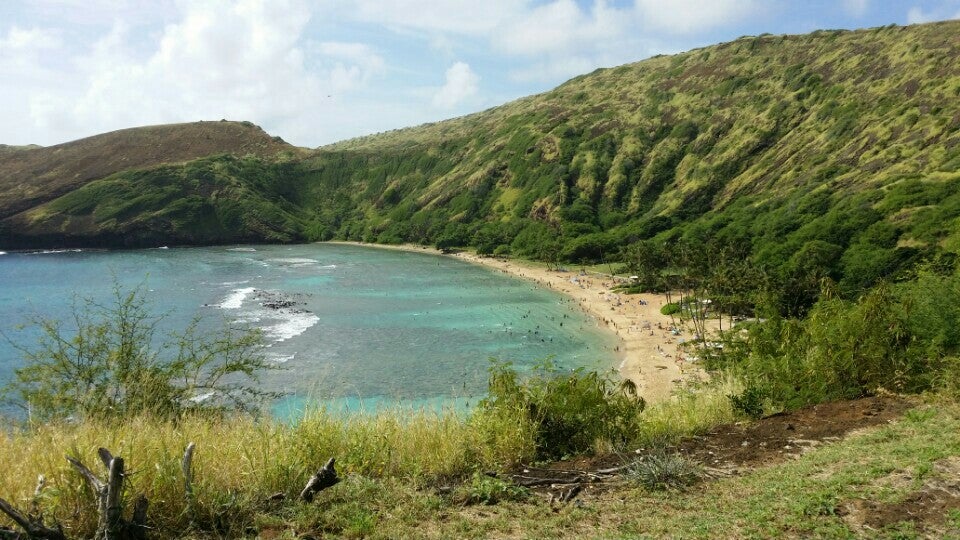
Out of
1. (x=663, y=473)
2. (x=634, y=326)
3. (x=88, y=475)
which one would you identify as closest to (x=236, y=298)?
(x=634, y=326)

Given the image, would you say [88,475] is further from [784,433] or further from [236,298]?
[236,298]

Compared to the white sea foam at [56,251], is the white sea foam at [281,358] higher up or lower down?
lower down

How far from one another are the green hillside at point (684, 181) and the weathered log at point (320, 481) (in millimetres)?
68747

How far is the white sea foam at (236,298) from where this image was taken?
72.5 m

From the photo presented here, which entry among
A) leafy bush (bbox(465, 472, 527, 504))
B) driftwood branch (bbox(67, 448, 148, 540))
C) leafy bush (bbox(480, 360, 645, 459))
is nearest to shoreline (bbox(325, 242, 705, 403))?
leafy bush (bbox(480, 360, 645, 459))

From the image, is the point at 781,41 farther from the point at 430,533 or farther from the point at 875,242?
the point at 430,533

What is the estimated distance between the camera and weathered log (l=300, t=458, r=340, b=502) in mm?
6941

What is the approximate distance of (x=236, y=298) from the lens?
78.3 m

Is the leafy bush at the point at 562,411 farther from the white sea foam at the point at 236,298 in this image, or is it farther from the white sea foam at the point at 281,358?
the white sea foam at the point at 236,298

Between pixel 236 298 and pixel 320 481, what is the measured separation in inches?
3075

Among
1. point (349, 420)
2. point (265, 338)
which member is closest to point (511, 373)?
point (349, 420)

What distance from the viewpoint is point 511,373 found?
1137 cm

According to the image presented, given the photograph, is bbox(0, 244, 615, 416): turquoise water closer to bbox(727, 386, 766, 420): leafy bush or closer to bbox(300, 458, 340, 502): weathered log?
bbox(727, 386, 766, 420): leafy bush

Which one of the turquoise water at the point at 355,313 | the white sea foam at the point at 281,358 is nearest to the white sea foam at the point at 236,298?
the turquoise water at the point at 355,313
